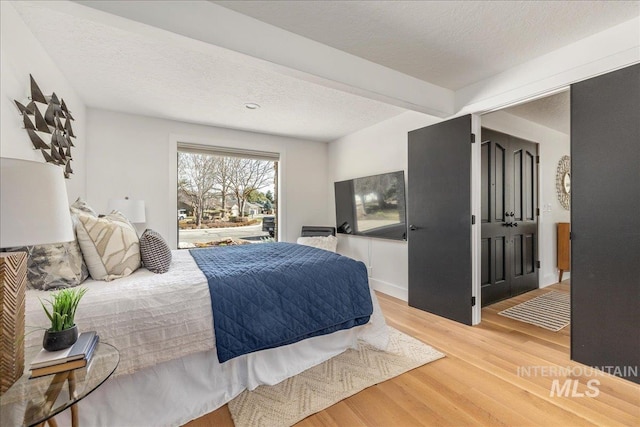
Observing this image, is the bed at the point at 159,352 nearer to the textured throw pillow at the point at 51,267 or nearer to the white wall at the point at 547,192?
the textured throw pillow at the point at 51,267

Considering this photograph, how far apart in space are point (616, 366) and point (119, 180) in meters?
5.01

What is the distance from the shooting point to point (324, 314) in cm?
200

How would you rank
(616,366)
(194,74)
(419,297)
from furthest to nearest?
1. (419,297)
2. (194,74)
3. (616,366)

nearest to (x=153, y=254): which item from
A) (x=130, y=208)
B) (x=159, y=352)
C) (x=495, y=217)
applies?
(x=159, y=352)

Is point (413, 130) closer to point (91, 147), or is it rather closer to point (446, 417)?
point (446, 417)

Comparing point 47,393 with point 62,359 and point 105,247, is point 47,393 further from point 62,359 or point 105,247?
point 105,247

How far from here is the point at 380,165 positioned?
4.09 metres

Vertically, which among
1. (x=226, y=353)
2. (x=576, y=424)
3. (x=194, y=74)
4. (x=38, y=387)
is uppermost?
(x=194, y=74)

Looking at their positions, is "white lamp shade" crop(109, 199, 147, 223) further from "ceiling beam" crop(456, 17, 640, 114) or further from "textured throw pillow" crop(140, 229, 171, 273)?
"ceiling beam" crop(456, 17, 640, 114)

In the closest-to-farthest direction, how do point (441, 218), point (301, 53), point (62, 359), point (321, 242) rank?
1. point (62, 359)
2. point (301, 53)
3. point (441, 218)
4. point (321, 242)

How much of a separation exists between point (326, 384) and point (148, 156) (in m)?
3.45

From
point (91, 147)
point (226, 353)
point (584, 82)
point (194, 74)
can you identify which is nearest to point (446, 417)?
point (226, 353)

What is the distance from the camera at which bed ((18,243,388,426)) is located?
1.40 meters

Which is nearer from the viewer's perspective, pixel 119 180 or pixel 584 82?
pixel 584 82
